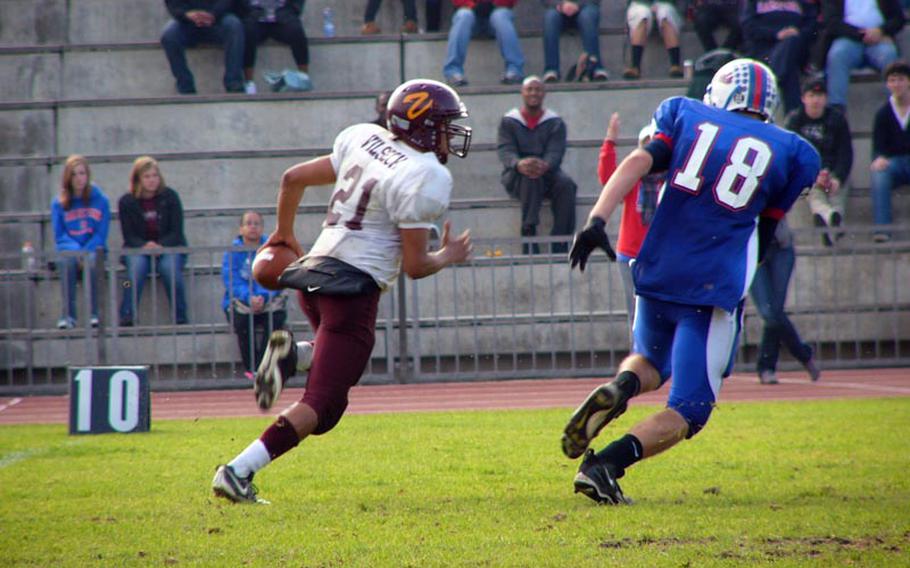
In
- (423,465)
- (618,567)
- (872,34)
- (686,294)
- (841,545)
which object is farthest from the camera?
(872,34)

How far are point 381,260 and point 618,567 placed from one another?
230cm

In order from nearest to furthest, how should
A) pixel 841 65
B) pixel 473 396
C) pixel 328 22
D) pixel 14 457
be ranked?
pixel 14 457 → pixel 473 396 → pixel 841 65 → pixel 328 22

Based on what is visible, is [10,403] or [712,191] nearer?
[712,191]

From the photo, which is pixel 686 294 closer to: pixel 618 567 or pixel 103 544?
pixel 618 567

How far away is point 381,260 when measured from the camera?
20.8 ft

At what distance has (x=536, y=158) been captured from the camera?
586 inches

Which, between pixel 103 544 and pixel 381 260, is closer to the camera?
pixel 103 544

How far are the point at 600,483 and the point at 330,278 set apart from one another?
155 cm

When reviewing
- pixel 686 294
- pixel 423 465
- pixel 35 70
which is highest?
pixel 35 70

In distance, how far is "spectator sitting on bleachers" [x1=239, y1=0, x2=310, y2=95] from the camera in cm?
1659

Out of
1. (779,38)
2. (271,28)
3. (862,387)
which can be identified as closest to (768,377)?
(862,387)

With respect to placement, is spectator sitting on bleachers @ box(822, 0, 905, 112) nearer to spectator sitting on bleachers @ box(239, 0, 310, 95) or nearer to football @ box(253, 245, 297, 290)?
spectator sitting on bleachers @ box(239, 0, 310, 95)

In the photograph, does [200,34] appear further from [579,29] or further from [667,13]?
[667,13]

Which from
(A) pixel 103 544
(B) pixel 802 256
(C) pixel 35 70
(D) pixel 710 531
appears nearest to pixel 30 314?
(C) pixel 35 70
